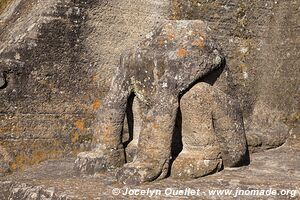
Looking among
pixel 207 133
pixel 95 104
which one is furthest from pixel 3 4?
pixel 207 133

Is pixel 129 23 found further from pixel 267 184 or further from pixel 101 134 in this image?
pixel 267 184

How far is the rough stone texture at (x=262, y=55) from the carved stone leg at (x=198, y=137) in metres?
1.79

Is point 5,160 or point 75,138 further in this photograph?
point 75,138

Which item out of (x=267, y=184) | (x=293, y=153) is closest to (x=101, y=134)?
(x=267, y=184)

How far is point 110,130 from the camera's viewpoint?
421cm

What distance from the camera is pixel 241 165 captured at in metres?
4.46

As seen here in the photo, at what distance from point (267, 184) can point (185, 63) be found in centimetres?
98

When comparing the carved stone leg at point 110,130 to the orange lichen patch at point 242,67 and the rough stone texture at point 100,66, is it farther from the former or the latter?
the orange lichen patch at point 242,67

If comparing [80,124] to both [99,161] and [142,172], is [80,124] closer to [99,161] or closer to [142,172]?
[99,161]

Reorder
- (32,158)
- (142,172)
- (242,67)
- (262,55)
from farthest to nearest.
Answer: (262,55) < (242,67) < (32,158) < (142,172)

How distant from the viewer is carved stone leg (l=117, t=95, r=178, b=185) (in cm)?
380

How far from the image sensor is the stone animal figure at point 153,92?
3879 mm

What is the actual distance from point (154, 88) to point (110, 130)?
1.46ft

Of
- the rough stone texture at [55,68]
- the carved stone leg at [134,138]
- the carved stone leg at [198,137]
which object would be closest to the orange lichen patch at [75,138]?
the rough stone texture at [55,68]
